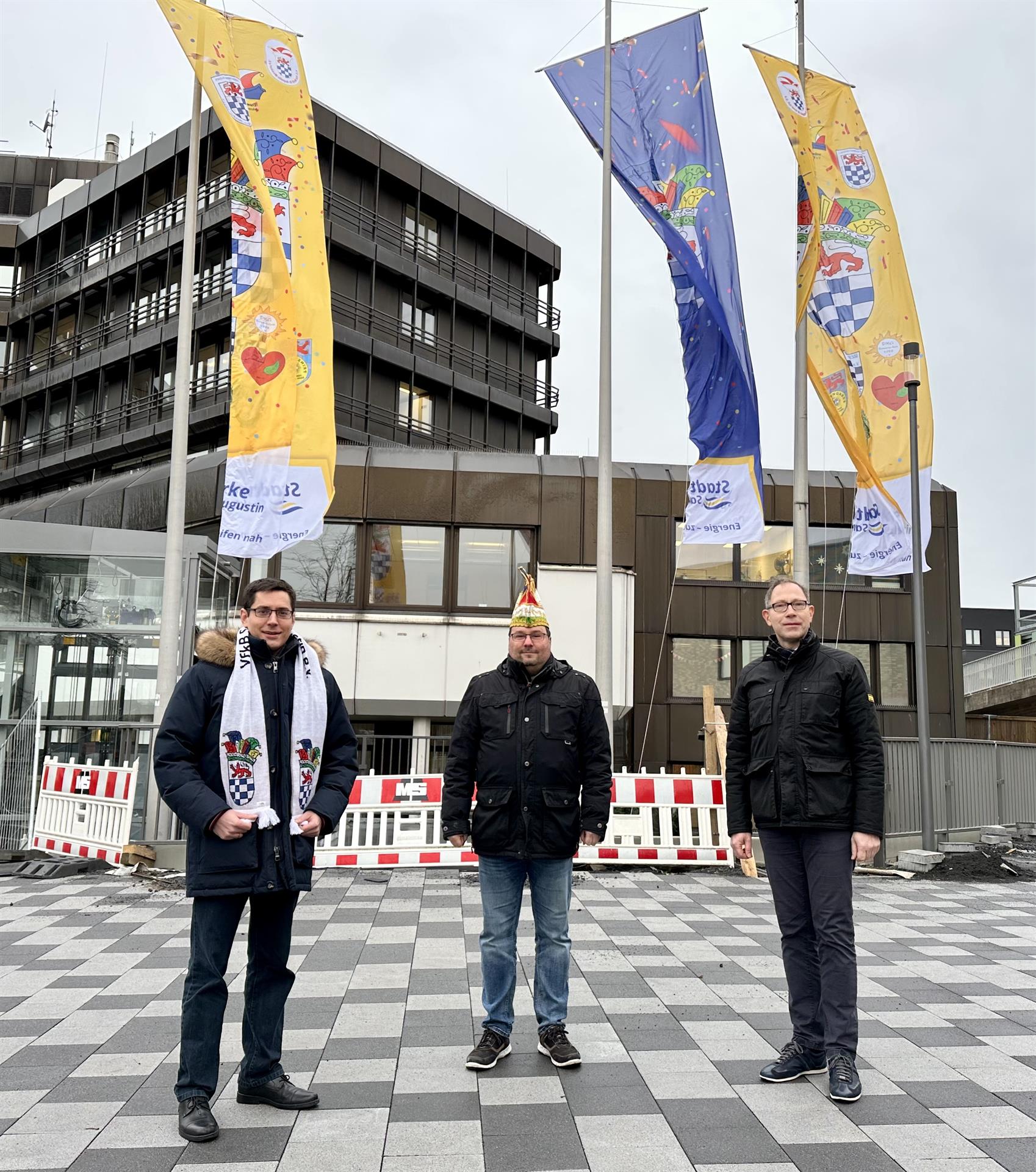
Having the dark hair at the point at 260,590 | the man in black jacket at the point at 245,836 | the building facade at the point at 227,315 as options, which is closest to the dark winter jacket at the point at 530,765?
the man in black jacket at the point at 245,836

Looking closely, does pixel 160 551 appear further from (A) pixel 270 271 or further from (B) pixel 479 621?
(B) pixel 479 621

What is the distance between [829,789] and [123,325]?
34665 mm

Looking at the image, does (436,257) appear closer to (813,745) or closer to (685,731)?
(685,731)

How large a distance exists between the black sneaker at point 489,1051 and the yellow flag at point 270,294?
23.1ft

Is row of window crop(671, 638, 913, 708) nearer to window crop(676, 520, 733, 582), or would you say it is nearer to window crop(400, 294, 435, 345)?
window crop(676, 520, 733, 582)

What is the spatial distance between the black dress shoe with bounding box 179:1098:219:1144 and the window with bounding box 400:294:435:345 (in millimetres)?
30858

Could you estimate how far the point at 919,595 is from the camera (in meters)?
13.5

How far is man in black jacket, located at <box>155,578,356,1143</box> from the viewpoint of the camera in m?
4.06

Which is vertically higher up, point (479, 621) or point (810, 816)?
point (479, 621)

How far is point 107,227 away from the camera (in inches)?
1443

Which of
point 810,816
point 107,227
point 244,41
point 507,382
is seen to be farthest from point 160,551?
point 107,227

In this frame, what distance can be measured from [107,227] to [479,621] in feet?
80.6

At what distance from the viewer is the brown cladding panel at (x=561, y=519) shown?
21.4 meters

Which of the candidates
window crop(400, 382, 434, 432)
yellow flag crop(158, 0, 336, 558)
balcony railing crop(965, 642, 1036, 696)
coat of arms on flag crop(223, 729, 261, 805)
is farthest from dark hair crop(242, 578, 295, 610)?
balcony railing crop(965, 642, 1036, 696)
